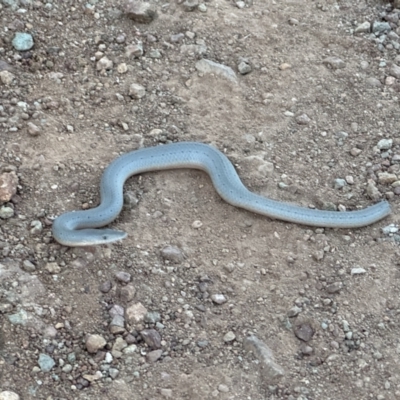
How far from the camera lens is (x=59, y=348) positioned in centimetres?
528

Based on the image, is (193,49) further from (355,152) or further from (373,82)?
(355,152)

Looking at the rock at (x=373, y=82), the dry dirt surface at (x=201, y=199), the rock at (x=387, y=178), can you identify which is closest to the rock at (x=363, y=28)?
the dry dirt surface at (x=201, y=199)

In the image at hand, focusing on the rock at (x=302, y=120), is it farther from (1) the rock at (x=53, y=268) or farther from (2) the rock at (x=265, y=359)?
(1) the rock at (x=53, y=268)

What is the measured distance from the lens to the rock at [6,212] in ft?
20.1

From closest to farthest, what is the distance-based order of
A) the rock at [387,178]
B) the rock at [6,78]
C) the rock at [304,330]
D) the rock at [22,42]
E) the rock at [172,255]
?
1. the rock at [304,330]
2. the rock at [172,255]
3. the rock at [387,178]
4. the rock at [6,78]
5. the rock at [22,42]

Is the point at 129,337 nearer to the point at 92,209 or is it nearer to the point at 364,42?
the point at 92,209

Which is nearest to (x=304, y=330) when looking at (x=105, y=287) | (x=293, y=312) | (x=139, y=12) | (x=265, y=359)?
(x=293, y=312)

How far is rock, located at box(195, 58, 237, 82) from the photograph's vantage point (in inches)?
297

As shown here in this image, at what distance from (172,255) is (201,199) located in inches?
31.5

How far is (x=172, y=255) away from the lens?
5.95 metres

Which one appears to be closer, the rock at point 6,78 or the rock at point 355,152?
the rock at point 355,152

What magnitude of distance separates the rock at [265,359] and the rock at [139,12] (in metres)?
3.86

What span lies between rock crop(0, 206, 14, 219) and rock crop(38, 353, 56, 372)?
1.36 metres

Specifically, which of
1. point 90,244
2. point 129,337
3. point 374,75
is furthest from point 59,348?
point 374,75
